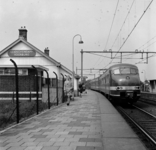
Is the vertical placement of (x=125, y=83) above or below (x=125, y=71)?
below

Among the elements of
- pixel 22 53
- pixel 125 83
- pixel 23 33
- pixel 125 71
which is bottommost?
pixel 125 83

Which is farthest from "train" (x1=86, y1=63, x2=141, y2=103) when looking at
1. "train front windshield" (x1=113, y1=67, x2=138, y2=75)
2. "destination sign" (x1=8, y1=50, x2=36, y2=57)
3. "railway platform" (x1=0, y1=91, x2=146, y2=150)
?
"destination sign" (x1=8, y1=50, x2=36, y2=57)

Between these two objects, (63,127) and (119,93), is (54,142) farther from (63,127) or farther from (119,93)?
(119,93)

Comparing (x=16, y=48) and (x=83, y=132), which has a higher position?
(x=16, y=48)

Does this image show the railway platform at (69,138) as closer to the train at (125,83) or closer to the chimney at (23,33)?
the train at (125,83)

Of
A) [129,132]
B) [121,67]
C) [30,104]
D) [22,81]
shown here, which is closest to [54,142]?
[129,132]

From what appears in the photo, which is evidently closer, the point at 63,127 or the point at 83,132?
the point at 83,132

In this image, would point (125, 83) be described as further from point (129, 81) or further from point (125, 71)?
point (125, 71)

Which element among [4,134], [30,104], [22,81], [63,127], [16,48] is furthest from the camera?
[16,48]

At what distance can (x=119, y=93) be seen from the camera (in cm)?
1462

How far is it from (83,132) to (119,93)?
8518mm

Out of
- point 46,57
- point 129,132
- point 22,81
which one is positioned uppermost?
point 46,57

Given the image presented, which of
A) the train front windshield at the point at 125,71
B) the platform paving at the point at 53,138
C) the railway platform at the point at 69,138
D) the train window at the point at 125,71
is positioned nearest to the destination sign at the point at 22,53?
the train front windshield at the point at 125,71

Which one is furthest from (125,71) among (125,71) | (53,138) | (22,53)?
(22,53)
